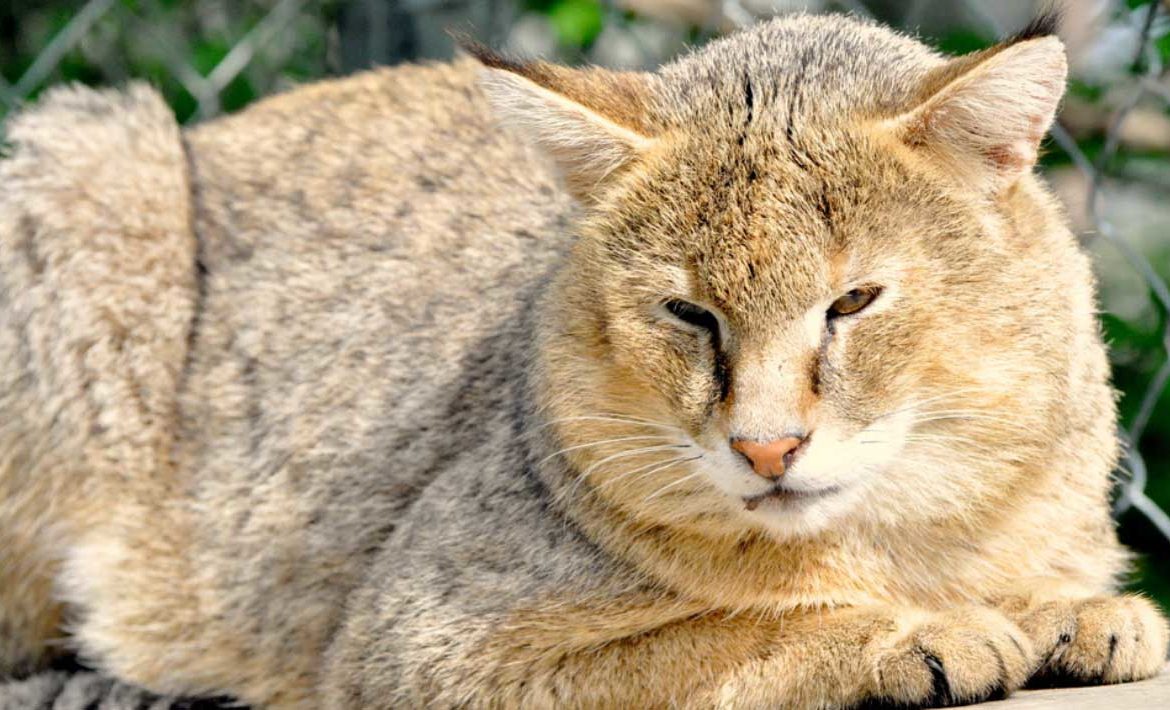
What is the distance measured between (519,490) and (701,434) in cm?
69

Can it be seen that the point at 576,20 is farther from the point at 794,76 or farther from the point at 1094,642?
the point at 1094,642

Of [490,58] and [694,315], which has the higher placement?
[490,58]

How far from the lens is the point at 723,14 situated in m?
5.82

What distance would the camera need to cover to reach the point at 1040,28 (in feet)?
10.0

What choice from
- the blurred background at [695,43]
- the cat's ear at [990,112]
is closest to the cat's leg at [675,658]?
the cat's ear at [990,112]

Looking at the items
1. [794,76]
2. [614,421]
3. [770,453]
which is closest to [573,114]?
[794,76]

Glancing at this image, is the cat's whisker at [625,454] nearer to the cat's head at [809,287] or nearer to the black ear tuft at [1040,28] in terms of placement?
the cat's head at [809,287]

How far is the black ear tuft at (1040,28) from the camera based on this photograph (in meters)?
3.04

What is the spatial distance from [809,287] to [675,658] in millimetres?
807

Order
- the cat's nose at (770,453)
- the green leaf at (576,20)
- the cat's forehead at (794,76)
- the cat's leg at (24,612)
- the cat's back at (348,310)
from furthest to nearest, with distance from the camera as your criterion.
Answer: the green leaf at (576,20), the cat's leg at (24,612), the cat's back at (348,310), the cat's forehead at (794,76), the cat's nose at (770,453)

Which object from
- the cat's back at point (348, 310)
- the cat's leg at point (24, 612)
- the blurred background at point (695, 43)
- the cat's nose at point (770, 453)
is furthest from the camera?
the blurred background at point (695, 43)

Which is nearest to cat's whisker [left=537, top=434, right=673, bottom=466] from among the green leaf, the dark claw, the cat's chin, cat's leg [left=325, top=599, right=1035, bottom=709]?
the cat's chin

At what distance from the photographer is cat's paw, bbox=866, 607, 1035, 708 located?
2.91 meters

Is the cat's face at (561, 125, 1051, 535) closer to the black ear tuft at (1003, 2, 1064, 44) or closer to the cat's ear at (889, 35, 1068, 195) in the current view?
the cat's ear at (889, 35, 1068, 195)
